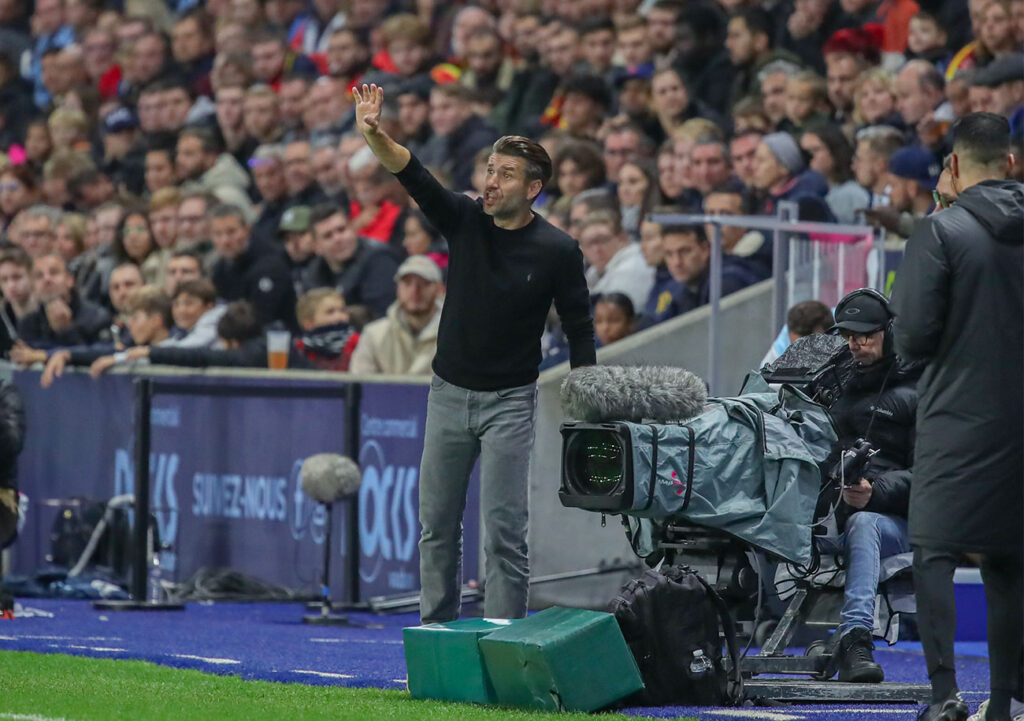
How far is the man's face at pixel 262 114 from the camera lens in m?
19.0

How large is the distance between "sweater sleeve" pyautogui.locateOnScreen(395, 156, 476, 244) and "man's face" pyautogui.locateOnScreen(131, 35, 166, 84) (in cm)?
1419

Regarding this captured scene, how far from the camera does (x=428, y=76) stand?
18047mm

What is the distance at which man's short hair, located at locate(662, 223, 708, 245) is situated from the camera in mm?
12672

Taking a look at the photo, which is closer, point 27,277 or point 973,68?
point 973,68

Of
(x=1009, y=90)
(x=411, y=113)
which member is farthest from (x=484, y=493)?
(x=411, y=113)

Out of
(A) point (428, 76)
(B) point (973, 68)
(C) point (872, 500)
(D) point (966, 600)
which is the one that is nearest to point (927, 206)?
(B) point (973, 68)

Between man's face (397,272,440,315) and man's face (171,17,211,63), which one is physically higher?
man's face (171,17,211,63)

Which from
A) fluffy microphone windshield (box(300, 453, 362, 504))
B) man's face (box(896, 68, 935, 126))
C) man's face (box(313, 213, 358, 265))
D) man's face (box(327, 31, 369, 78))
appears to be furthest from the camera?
man's face (box(327, 31, 369, 78))

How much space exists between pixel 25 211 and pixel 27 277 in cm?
235

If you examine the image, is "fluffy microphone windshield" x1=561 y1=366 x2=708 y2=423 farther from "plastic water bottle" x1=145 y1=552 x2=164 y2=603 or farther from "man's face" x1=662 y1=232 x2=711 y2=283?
"plastic water bottle" x1=145 y1=552 x2=164 y2=603

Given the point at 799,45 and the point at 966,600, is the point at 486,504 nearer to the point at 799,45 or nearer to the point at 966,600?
the point at 966,600

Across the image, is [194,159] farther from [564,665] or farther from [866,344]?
[564,665]

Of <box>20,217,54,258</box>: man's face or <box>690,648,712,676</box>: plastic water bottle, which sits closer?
<box>690,648,712,676</box>: plastic water bottle

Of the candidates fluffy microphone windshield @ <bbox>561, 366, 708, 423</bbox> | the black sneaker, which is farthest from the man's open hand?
the black sneaker
